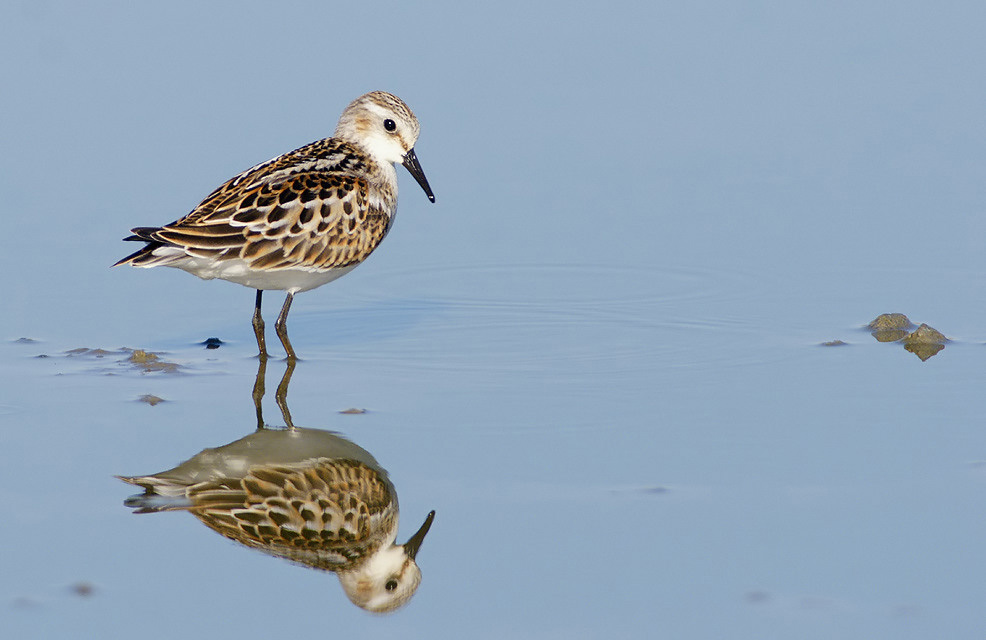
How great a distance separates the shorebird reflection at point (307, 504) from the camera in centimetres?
666

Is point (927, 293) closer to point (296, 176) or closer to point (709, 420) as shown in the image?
point (709, 420)

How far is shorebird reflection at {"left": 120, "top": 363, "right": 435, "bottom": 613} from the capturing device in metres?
6.66

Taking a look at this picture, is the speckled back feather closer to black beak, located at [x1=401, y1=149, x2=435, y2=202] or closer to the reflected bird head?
black beak, located at [x1=401, y1=149, x2=435, y2=202]

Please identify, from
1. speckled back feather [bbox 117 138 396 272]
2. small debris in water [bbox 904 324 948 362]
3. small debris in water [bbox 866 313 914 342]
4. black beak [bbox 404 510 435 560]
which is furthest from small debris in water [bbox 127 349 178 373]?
small debris in water [bbox 904 324 948 362]

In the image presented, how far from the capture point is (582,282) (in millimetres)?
11422

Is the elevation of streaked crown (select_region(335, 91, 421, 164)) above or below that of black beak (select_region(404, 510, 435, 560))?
above

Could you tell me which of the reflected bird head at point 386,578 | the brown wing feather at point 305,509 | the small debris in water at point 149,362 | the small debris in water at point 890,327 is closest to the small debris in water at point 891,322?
the small debris in water at point 890,327

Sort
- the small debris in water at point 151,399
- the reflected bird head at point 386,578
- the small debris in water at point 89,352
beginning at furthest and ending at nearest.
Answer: the small debris in water at point 89,352
the small debris in water at point 151,399
the reflected bird head at point 386,578

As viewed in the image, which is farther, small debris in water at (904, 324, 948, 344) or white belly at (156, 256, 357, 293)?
small debris in water at (904, 324, 948, 344)

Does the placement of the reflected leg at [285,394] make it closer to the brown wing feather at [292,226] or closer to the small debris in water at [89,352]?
the brown wing feather at [292,226]

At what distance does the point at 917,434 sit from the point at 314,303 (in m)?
5.21

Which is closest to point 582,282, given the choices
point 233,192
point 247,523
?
point 233,192

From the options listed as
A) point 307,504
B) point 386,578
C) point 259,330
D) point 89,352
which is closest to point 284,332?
point 259,330

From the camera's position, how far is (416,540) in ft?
22.6
